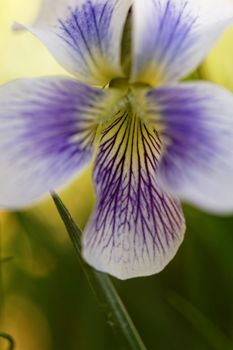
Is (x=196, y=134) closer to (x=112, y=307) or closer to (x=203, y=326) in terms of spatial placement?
(x=112, y=307)

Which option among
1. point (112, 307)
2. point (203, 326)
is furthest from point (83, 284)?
point (112, 307)

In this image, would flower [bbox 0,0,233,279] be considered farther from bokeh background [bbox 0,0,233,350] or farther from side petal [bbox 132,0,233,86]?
bokeh background [bbox 0,0,233,350]

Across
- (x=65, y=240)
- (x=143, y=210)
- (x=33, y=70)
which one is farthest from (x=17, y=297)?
(x=143, y=210)

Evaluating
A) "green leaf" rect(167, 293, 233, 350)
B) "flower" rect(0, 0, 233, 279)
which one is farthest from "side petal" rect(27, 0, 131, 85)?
"green leaf" rect(167, 293, 233, 350)

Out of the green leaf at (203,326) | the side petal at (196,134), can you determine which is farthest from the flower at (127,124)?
the green leaf at (203,326)

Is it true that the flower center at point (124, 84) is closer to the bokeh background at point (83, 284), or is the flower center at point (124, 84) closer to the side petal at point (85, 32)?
the side petal at point (85, 32)

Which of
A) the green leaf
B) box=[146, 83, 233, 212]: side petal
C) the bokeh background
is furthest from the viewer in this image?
the bokeh background
